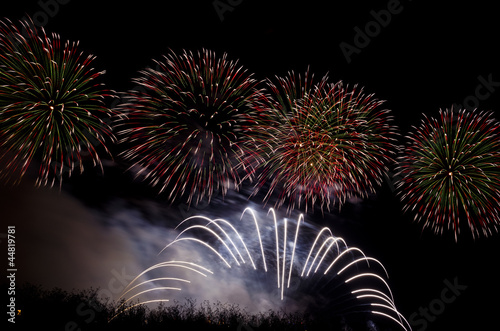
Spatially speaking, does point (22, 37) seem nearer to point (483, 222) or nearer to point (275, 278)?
point (483, 222)

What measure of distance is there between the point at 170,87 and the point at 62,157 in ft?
15.2

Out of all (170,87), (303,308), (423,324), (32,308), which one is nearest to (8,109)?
(170,87)

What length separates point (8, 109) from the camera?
10992 millimetres

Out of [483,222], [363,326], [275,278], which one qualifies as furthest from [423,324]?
[483,222]

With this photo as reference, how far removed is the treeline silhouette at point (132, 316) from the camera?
15.4 metres

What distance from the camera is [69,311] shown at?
16.4 m

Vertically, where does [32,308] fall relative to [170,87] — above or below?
below

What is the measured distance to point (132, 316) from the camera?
17891 millimetres

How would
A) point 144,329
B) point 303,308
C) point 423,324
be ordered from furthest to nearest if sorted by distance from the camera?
point 423,324, point 303,308, point 144,329

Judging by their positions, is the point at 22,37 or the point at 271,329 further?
the point at 271,329

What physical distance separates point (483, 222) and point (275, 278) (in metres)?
22.1

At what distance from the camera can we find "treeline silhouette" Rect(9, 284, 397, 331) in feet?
50.6

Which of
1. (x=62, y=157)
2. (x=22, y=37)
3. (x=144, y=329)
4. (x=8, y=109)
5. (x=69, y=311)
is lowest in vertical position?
(x=144, y=329)

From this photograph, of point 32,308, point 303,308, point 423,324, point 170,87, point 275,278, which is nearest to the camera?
point 170,87
